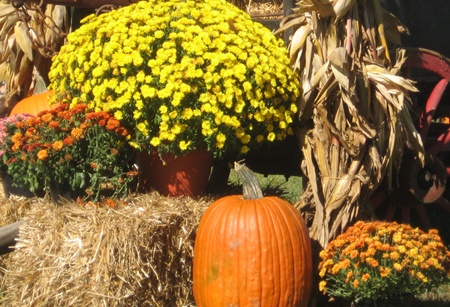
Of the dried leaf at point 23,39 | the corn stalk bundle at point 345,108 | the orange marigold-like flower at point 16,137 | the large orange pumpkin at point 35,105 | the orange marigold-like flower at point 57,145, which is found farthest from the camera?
the dried leaf at point 23,39

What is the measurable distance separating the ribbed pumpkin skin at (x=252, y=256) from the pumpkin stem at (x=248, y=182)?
0.30 ft

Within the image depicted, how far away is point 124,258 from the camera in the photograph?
4.03 m

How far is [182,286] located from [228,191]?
814 millimetres

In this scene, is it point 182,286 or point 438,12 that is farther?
point 438,12

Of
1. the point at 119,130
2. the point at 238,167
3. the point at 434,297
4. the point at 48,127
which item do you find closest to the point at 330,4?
the point at 238,167

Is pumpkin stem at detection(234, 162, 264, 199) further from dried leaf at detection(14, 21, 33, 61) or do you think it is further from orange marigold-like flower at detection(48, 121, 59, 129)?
dried leaf at detection(14, 21, 33, 61)

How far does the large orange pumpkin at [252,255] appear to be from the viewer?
4.02 m

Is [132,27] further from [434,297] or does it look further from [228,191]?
[434,297]

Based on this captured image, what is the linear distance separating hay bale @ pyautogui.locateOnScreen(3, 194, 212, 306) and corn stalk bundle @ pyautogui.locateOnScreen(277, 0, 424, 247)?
0.75m

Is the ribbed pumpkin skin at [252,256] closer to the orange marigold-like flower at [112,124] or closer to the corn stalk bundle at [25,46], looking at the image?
the orange marigold-like flower at [112,124]

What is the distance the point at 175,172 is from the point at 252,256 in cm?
77

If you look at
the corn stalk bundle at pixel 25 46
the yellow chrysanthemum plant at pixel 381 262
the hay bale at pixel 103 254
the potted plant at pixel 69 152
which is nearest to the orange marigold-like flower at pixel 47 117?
the potted plant at pixel 69 152

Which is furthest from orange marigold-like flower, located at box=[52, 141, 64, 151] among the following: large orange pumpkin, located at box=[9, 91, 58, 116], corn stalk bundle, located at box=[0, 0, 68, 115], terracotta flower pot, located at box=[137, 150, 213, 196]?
corn stalk bundle, located at box=[0, 0, 68, 115]

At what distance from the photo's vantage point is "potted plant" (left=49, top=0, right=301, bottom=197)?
4191 millimetres
